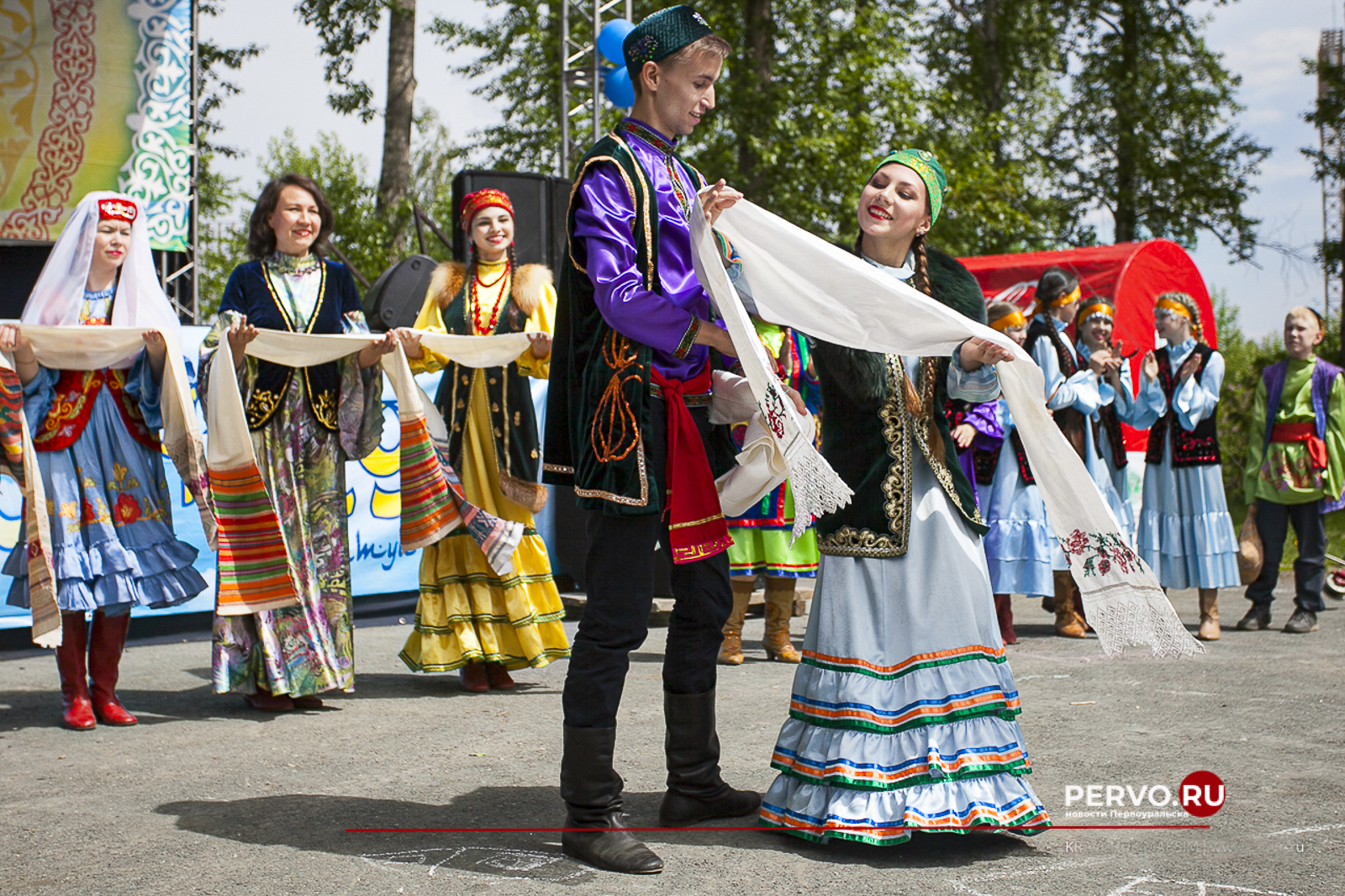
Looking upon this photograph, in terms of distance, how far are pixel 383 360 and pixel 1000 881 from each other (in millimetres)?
3455

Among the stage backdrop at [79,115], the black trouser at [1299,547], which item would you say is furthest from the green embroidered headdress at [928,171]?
the stage backdrop at [79,115]

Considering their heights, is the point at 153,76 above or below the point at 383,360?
above

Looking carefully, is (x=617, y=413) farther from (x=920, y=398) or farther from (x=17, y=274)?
(x=17, y=274)

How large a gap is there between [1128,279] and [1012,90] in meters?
16.1

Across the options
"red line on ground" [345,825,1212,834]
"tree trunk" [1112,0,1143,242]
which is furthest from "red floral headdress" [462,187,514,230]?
"tree trunk" [1112,0,1143,242]

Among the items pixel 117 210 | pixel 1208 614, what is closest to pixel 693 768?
pixel 117 210

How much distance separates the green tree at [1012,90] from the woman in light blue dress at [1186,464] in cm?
1667

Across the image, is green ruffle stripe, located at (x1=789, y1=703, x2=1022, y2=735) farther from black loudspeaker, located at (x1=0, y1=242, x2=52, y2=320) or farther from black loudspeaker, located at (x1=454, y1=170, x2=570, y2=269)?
black loudspeaker, located at (x1=0, y1=242, x2=52, y2=320)

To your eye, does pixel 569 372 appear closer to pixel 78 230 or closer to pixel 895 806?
pixel 895 806

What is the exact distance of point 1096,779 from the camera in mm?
3590

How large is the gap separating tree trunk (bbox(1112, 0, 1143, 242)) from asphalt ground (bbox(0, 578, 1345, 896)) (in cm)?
2173

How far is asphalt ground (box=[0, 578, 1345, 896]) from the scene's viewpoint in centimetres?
277

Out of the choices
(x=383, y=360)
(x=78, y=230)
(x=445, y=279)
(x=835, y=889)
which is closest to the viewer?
(x=835, y=889)

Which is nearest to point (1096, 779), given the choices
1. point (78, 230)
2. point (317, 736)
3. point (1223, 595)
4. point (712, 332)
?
point (712, 332)
